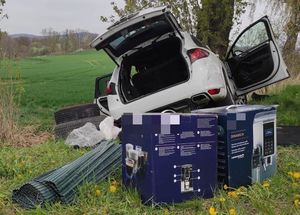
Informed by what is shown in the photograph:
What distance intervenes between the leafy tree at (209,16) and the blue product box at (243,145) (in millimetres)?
6365

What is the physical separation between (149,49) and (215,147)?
4.07 m

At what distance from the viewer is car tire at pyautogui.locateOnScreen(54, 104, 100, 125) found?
27.5 feet

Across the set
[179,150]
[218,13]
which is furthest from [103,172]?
[218,13]

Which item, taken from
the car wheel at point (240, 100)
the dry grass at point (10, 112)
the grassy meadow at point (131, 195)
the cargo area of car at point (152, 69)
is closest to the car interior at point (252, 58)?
the car wheel at point (240, 100)

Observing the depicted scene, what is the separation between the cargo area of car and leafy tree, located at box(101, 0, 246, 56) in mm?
2736

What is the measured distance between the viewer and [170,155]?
377 cm

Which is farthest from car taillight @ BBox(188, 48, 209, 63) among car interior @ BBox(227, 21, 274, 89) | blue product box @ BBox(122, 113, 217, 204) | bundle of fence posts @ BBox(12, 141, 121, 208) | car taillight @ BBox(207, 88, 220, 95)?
blue product box @ BBox(122, 113, 217, 204)

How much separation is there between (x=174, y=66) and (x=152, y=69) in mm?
457

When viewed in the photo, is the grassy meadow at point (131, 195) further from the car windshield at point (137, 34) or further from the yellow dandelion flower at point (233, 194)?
the car windshield at point (137, 34)

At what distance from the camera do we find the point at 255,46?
7.89 m

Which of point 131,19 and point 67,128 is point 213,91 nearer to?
point 131,19

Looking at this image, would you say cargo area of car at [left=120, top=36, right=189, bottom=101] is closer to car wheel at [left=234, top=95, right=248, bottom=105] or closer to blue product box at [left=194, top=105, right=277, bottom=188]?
car wheel at [left=234, top=95, right=248, bottom=105]

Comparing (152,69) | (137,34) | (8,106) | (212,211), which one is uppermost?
(137,34)

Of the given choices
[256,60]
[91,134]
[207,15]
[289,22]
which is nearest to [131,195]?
[91,134]
